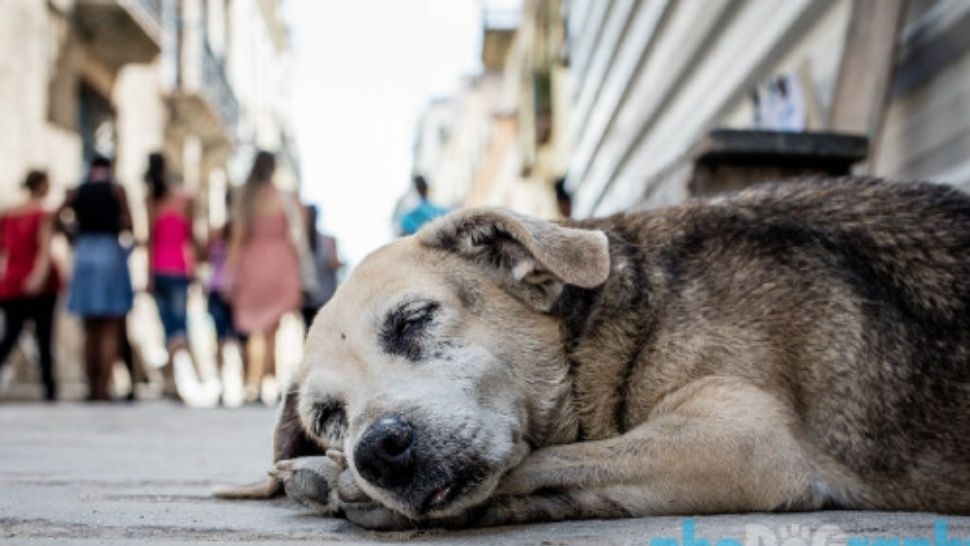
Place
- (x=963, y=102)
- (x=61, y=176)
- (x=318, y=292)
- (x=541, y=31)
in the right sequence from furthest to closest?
(x=541, y=31), (x=61, y=176), (x=318, y=292), (x=963, y=102)

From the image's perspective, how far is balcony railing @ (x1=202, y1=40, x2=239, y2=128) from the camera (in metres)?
23.6

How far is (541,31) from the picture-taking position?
17609 mm

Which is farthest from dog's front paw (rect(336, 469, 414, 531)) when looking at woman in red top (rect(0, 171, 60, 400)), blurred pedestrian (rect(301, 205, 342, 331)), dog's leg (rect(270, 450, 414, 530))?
woman in red top (rect(0, 171, 60, 400))

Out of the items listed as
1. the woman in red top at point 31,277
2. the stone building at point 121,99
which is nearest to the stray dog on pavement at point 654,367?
the woman in red top at point 31,277

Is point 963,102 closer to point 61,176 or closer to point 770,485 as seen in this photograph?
point 770,485

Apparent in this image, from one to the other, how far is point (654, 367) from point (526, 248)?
0.48 meters

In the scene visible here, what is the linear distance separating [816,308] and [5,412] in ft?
24.0

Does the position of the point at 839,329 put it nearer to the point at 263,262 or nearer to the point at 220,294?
the point at 263,262

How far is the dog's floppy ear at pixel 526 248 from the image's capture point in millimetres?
2988

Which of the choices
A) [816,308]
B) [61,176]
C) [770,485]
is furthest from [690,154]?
[61,176]

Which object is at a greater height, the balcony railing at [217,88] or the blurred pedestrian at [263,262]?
the balcony railing at [217,88]

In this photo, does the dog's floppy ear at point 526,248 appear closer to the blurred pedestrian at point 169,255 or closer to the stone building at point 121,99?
the blurred pedestrian at point 169,255

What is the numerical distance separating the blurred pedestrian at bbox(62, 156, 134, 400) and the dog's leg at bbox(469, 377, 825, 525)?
797 cm

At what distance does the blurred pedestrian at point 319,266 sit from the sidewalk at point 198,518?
5038mm
